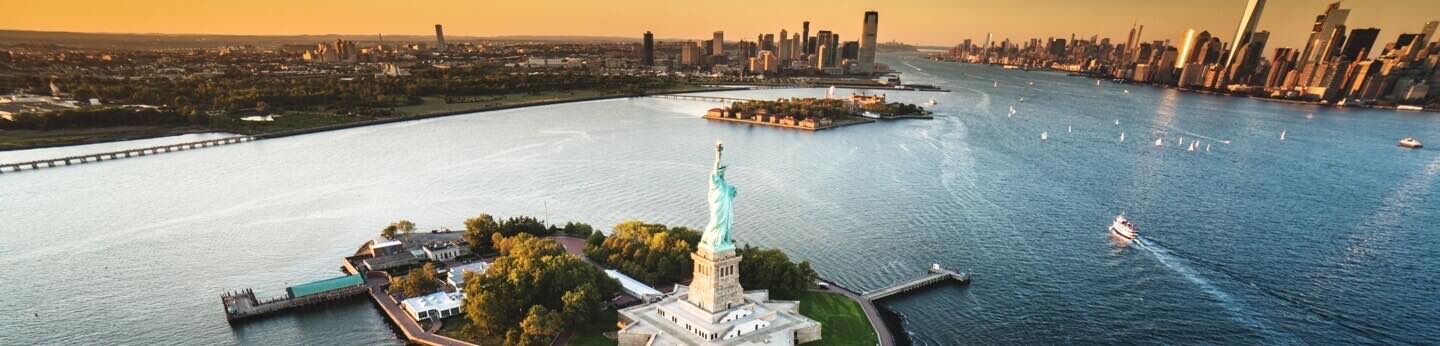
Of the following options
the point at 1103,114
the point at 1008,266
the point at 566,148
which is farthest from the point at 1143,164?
the point at 566,148

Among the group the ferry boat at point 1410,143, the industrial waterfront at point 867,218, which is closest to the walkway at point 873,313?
the industrial waterfront at point 867,218

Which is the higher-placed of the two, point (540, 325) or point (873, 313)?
point (540, 325)

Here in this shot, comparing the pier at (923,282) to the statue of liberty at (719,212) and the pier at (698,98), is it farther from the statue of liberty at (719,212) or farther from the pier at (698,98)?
the pier at (698,98)

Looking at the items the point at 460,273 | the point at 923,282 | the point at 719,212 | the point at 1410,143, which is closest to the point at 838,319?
the point at 923,282

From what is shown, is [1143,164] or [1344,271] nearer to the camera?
[1344,271]

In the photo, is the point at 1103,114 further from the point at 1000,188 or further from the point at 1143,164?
the point at 1000,188

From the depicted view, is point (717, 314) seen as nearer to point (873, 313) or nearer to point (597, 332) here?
point (597, 332)
